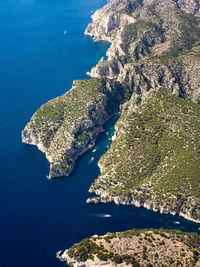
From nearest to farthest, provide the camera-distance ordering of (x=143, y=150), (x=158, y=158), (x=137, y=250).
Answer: (x=137, y=250) → (x=158, y=158) → (x=143, y=150)

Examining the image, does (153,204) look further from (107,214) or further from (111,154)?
(111,154)

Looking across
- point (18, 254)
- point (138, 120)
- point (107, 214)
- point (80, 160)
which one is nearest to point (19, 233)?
point (18, 254)

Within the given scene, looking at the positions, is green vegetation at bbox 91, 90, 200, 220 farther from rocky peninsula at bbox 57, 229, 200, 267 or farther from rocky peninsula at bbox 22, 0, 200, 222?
rocky peninsula at bbox 57, 229, 200, 267

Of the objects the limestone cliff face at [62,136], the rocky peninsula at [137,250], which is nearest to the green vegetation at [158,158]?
the limestone cliff face at [62,136]

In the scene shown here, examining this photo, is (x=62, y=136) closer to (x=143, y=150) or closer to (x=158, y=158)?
(x=143, y=150)

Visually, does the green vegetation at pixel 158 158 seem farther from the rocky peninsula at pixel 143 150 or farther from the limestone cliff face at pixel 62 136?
the limestone cliff face at pixel 62 136

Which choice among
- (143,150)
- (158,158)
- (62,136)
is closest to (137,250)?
(158,158)
